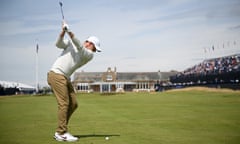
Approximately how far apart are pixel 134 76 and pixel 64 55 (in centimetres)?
10995

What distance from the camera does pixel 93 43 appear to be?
8211mm

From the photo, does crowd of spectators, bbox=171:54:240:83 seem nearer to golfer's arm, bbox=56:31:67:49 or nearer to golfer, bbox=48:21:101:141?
golfer, bbox=48:21:101:141

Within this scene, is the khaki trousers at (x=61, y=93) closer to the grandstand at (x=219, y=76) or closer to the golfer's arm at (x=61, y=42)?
the golfer's arm at (x=61, y=42)

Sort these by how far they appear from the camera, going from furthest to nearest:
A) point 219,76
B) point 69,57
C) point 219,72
Result: 1. point 219,72
2. point 219,76
3. point 69,57

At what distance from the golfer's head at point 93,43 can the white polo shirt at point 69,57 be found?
12 cm

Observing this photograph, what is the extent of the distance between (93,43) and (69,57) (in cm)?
61

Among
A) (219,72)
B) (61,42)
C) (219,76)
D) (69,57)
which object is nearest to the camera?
(61,42)

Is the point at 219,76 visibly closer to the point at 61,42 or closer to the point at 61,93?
the point at 61,93

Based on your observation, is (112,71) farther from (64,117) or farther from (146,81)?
(64,117)

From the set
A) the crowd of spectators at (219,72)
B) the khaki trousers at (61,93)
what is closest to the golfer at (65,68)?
the khaki trousers at (61,93)

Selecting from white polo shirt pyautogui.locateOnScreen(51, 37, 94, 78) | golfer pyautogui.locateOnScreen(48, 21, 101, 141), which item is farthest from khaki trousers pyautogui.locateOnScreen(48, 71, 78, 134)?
white polo shirt pyautogui.locateOnScreen(51, 37, 94, 78)

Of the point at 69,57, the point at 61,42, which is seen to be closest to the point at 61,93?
the point at 69,57

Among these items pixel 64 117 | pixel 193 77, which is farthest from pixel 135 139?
pixel 193 77

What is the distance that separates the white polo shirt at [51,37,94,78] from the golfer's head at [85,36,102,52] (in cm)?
12
